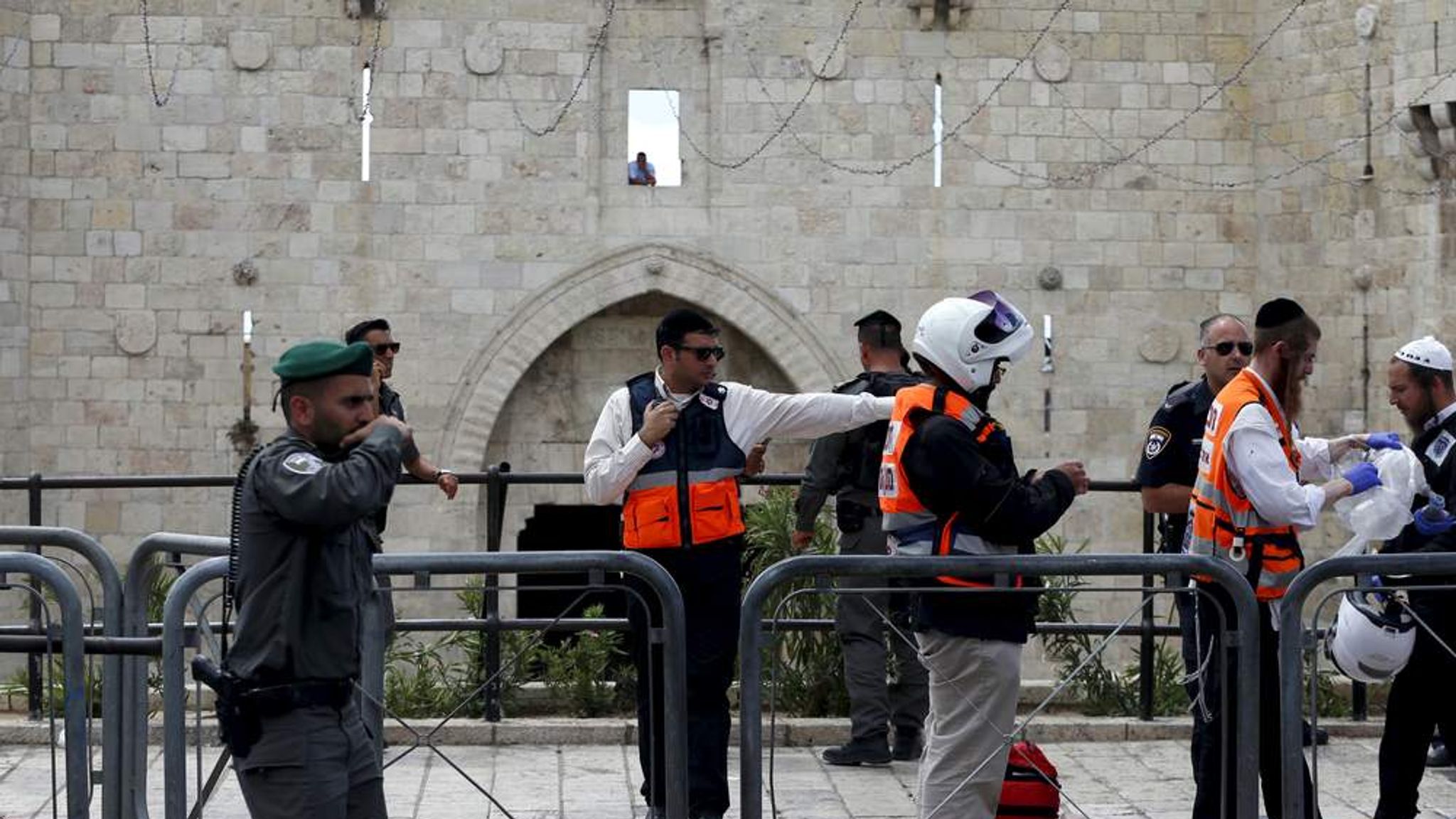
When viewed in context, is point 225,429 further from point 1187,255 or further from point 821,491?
point 821,491

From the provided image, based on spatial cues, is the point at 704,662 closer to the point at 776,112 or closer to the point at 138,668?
the point at 138,668

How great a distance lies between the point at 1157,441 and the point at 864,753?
5.89 ft

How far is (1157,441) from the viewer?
826 cm

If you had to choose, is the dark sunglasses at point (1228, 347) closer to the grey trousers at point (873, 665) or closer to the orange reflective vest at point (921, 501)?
the grey trousers at point (873, 665)

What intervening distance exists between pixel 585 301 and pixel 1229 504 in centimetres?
1215

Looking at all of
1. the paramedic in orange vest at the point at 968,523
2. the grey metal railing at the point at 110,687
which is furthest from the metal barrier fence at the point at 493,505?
the paramedic in orange vest at the point at 968,523

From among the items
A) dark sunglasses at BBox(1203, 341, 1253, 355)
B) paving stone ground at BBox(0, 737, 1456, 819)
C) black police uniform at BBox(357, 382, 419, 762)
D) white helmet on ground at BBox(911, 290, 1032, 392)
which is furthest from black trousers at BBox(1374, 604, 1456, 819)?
black police uniform at BBox(357, 382, 419, 762)

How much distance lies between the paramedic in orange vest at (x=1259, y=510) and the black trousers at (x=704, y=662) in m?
1.56

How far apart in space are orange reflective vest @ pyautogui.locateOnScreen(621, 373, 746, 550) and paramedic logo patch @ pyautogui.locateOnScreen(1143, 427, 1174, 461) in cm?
169

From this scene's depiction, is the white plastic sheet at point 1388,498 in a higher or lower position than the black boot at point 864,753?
higher

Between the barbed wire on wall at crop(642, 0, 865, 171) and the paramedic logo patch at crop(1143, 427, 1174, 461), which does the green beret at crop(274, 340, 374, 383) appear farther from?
the barbed wire on wall at crop(642, 0, 865, 171)

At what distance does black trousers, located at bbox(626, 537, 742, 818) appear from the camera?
741cm

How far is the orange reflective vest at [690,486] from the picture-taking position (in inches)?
292

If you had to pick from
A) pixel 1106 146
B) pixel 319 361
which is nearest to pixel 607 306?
pixel 1106 146
